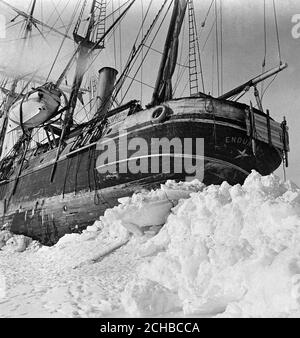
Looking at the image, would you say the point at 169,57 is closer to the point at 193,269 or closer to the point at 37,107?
the point at 37,107

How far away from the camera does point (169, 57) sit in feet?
39.7

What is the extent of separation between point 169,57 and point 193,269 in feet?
31.6

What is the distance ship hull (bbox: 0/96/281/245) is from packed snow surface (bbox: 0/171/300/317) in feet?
7.99

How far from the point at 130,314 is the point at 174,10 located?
1135 centimetres

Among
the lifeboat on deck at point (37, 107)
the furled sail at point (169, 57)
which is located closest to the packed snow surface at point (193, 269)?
the furled sail at point (169, 57)

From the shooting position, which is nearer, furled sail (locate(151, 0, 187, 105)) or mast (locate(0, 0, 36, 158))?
furled sail (locate(151, 0, 187, 105))

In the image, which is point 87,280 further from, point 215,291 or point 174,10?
point 174,10

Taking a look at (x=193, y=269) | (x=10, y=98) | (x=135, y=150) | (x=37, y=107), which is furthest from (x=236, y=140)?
(x=10, y=98)

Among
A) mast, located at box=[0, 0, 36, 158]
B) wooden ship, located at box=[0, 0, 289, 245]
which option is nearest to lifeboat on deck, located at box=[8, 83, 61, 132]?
wooden ship, located at box=[0, 0, 289, 245]

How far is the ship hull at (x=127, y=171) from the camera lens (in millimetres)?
9602

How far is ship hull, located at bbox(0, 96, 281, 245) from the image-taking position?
9.60m

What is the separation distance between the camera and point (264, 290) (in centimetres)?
319

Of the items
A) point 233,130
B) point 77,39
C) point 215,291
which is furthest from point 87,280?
point 77,39

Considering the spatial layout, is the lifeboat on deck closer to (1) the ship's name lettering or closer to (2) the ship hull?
(2) the ship hull
